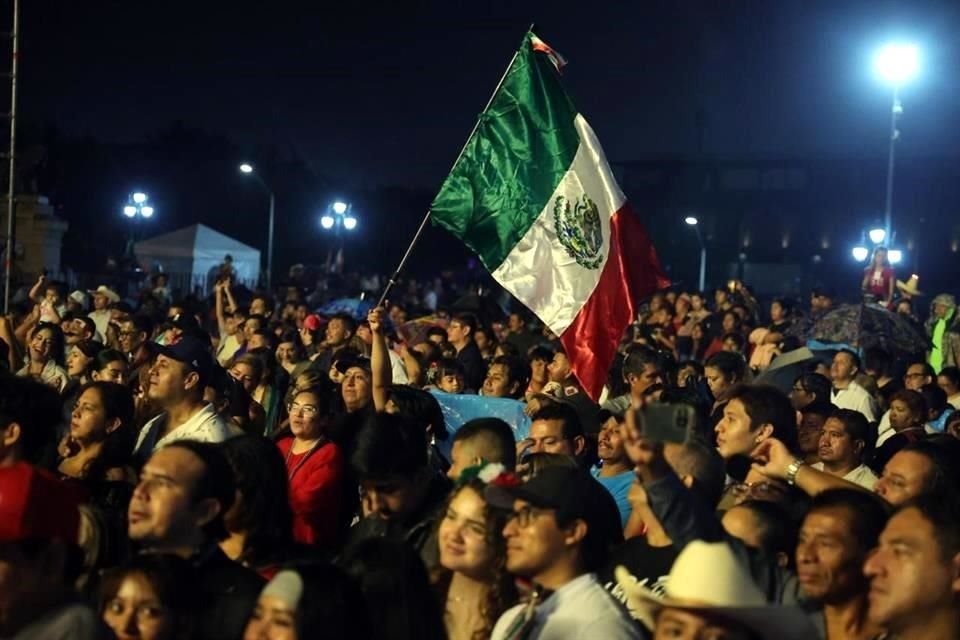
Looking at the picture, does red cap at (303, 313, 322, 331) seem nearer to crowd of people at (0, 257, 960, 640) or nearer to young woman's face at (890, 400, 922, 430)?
crowd of people at (0, 257, 960, 640)

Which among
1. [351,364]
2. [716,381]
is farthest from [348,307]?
[351,364]

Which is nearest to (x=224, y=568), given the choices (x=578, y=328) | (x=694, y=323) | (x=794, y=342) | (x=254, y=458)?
(x=254, y=458)

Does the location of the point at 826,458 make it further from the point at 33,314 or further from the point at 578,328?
the point at 33,314

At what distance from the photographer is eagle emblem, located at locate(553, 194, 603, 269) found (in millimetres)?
10758

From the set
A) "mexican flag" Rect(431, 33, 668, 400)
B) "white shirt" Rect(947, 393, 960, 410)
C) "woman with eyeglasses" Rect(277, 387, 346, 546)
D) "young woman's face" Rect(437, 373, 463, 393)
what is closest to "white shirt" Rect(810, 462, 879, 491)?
"woman with eyeglasses" Rect(277, 387, 346, 546)

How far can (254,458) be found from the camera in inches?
226

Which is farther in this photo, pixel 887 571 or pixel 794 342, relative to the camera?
pixel 794 342

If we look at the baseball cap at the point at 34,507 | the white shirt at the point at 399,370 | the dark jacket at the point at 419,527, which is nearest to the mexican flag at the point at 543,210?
the white shirt at the point at 399,370

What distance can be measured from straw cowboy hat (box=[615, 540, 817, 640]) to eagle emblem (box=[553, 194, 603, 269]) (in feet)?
21.9

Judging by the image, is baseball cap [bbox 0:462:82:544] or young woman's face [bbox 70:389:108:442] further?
young woman's face [bbox 70:389:108:442]

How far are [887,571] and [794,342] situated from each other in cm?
1172

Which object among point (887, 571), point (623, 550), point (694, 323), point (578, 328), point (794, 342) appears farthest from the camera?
point (694, 323)

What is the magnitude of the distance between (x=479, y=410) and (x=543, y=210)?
1429 mm

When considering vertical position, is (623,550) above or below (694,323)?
below
